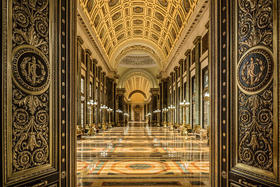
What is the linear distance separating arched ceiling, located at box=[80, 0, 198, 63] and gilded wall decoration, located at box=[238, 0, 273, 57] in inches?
466

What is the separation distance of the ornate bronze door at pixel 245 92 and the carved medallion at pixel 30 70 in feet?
7.20

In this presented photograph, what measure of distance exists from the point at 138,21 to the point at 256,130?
2208 centimetres

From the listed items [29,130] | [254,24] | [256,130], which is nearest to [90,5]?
[29,130]

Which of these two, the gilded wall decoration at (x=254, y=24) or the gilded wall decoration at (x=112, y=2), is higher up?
the gilded wall decoration at (x=112, y=2)

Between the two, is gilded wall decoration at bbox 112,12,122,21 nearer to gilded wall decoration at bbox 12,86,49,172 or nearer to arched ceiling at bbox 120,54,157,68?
gilded wall decoration at bbox 12,86,49,172

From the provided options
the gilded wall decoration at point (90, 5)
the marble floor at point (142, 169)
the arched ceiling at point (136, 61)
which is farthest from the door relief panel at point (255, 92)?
the arched ceiling at point (136, 61)

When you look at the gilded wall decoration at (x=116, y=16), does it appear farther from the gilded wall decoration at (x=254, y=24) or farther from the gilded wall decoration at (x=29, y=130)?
the gilded wall decoration at (x=29, y=130)

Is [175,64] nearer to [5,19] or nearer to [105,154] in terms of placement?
[105,154]

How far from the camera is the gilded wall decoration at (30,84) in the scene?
7.14 feet

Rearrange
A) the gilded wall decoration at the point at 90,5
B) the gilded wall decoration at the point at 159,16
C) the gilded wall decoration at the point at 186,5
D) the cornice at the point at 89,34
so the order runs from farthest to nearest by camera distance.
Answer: the gilded wall decoration at the point at 159,16, the gilded wall decoration at the point at 90,5, the gilded wall decoration at the point at 186,5, the cornice at the point at 89,34

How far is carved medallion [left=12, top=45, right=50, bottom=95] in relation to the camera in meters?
2.19

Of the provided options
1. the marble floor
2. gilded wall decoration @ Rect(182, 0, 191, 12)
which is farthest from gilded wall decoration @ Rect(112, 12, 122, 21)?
the marble floor

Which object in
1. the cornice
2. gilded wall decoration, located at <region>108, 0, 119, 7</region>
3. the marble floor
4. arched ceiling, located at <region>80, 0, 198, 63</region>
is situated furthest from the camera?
gilded wall decoration, located at <region>108, 0, 119, 7</region>

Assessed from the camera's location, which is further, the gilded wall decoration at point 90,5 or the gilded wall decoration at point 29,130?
the gilded wall decoration at point 90,5
